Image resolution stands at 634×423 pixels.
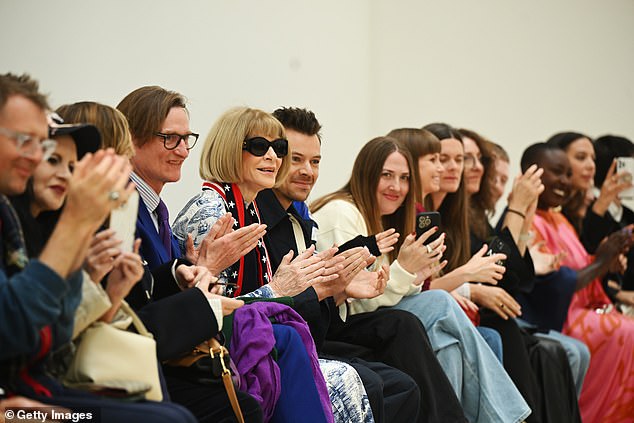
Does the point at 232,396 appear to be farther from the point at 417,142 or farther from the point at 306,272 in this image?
the point at 417,142

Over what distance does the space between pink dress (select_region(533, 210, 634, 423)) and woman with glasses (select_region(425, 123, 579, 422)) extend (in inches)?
24.5

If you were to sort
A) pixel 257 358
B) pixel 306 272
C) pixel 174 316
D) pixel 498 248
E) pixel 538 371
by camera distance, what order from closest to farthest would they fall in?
pixel 174 316 → pixel 257 358 → pixel 306 272 → pixel 538 371 → pixel 498 248

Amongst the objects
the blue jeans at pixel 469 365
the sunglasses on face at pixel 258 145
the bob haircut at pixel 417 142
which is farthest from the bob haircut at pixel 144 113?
the bob haircut at pixel 417 142

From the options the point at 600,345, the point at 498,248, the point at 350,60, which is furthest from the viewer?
the point at 350,60

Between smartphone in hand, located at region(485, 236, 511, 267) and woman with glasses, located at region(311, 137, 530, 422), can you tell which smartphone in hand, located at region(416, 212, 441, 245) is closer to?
woman with glasses, located at region(311, 137, 530, 422)

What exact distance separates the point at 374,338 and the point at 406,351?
0.52 feet

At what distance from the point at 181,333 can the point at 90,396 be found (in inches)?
19.9

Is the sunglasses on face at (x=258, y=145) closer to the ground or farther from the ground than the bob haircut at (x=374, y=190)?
farther from the ground

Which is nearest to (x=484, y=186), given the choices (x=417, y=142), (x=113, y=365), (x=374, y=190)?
(x=417, y=142)

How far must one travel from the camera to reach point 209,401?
9.64 ft

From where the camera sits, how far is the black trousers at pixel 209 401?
293 cm

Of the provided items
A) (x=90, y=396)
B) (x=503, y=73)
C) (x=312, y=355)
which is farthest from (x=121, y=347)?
(x=503, y=73)

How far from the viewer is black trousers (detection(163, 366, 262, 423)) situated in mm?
2930
